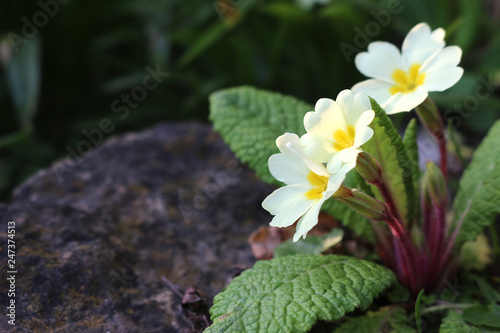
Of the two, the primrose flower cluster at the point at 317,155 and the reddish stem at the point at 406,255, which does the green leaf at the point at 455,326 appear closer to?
the reddish stem at the point at 406,255

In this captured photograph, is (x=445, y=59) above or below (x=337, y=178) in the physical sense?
above

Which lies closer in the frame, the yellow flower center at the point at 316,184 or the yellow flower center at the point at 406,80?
the yellow flower center at the point at 316,184

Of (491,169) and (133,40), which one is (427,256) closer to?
(491,169)

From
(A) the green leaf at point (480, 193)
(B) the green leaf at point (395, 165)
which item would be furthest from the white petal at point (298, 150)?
(A) the green leaf at point (480, 193)

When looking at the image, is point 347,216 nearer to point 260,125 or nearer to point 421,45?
point 260,125

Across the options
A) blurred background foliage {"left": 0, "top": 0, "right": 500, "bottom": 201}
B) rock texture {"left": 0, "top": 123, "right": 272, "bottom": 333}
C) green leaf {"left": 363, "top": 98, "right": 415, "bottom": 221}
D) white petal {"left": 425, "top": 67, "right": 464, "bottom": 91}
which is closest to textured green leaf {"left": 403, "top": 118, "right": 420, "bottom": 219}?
green leaf {"left": 363, "top": 98, "right": 415, "bottom": 221}

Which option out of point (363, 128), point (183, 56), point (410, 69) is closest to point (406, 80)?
point (410, 69)

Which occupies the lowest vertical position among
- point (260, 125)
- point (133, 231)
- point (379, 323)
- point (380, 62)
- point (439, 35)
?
point (133, 231)

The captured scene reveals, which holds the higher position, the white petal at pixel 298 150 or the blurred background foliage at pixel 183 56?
the white petal at pixel 298 150
